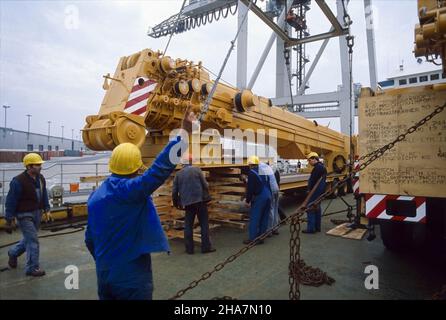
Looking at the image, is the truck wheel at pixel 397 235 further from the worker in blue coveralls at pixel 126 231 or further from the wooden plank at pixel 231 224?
the worker in blue coveralls at pixel 126 231

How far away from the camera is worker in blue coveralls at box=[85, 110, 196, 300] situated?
1.79 metres

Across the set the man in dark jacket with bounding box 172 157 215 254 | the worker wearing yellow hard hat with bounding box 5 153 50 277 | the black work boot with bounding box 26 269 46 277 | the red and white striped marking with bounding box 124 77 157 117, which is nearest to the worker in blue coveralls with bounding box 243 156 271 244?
the man in dark jacket with bounding box 172 157 215 254

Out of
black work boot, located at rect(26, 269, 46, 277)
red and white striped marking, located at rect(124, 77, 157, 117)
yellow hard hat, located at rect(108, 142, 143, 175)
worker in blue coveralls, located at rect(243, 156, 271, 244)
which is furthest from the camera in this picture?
worker in blue coveralls, located at rect(243, 156, 271, 244)

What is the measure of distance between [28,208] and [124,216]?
8.60ft

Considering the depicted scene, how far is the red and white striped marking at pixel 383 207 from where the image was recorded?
2977 millimetres

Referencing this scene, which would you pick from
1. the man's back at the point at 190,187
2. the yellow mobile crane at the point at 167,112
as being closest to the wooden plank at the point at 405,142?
the man's back at the point at 190,187

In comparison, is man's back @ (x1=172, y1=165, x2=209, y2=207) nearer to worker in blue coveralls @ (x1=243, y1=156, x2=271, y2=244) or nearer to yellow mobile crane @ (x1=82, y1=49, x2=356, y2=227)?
yellow mobile crane @ (x1=82, y1=49, x2=356, y2=227)

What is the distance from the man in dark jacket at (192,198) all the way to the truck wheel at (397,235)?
8.03 feet

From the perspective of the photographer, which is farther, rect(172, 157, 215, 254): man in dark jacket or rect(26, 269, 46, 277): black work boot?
rect(172, 157, 215, 254): man in dark jacket

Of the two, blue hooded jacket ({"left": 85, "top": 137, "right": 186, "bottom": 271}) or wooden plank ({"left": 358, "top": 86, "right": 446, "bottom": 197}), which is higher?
wooden plank ({"left": 358, "top": 86, "right": 446, "bottom": 197})

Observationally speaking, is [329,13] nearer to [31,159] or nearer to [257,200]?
[257,200]

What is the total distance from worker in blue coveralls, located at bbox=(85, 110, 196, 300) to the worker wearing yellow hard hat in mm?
2347

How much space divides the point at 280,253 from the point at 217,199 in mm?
1880

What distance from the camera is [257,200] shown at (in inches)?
200
